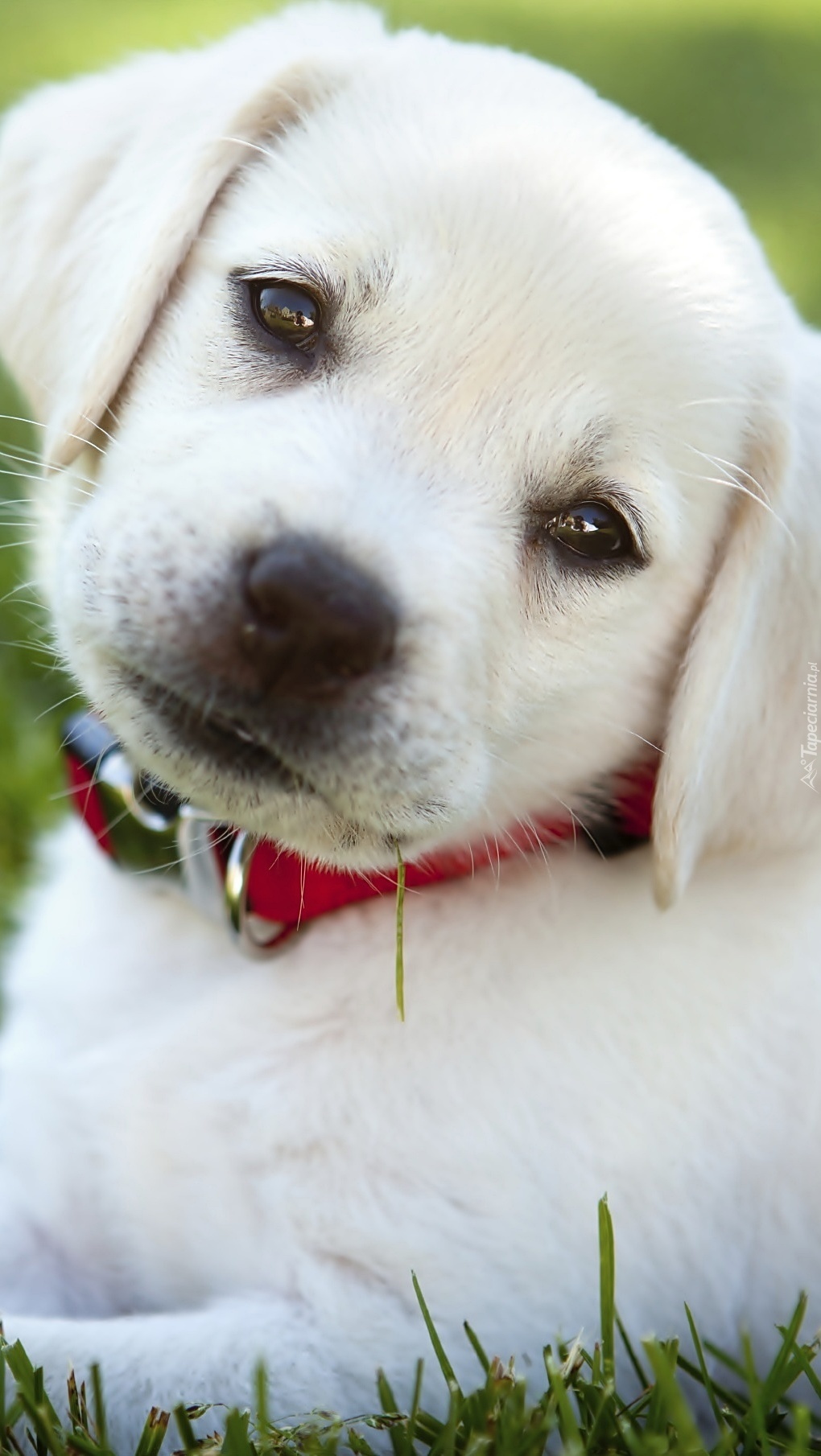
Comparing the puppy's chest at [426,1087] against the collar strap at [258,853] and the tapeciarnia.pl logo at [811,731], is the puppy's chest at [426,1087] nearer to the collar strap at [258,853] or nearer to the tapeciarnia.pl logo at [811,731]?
the collar strap at [258,853]

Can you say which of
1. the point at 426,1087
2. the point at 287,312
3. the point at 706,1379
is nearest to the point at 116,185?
the point at 287,312

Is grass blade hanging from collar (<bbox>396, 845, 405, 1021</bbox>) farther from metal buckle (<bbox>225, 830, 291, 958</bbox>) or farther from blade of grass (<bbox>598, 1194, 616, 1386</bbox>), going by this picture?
blade of grass (<bbox>598, 1194, 616, 1386</bbox>)

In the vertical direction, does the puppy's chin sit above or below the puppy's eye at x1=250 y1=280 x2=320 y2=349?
below

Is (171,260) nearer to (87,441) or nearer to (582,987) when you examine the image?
(87,441)

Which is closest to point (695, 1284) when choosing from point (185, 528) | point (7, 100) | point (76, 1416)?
point (76, 1416)

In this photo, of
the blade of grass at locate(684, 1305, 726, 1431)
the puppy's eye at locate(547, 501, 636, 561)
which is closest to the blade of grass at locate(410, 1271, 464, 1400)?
the blade of grass at locate(684, 1305, 726, 1431)
